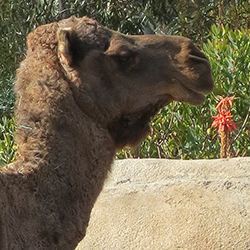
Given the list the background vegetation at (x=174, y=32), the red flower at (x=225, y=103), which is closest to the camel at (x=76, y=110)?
the red flower at (x=225, y=103)

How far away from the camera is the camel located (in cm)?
372

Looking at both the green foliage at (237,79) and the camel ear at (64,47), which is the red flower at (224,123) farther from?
the camel ear at (64,47)

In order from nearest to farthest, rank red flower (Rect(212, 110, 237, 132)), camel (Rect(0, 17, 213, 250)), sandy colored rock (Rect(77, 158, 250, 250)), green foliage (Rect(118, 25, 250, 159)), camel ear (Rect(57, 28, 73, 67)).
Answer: camel (Rect(0, 17, 213, 250)), camel ear (Rect(57, 28, 73, 67)), sandy colored rock (Rect(77, 158, 250, 250)), red flower (Rect(212, 110, 237, 132)), green foliage (Rect(118, 25, 250, 159))

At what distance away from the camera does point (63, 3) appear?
1116 cm

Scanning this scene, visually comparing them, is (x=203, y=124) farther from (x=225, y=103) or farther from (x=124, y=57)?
(x=124, y=57)

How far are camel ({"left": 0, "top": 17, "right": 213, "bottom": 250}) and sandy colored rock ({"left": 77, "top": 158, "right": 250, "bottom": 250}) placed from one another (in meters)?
2.09

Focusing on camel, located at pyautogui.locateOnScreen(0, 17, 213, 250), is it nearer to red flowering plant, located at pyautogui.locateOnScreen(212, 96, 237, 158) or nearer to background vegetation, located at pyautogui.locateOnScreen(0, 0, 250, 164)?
red flowering plant, located at pyautogui.locateOnScreen(212, 96, 237, 158)

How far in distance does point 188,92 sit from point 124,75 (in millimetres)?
363

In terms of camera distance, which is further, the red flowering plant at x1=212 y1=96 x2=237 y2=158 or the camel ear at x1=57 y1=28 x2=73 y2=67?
the red flowering plant at x1=212 y1=96 x2=237 y2=158

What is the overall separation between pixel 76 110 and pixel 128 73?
1.25 ft

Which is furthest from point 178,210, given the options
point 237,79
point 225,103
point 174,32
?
point 174,32

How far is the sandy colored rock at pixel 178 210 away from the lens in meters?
6.16

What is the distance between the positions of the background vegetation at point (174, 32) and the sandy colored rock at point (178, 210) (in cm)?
160

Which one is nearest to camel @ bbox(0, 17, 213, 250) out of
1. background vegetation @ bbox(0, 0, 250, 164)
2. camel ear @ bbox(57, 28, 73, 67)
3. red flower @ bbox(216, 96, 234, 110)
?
camel ear @ bbox(57, 28, 73, 67)
